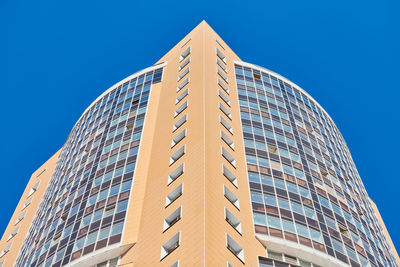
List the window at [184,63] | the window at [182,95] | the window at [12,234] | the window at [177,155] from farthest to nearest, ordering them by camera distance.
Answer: the window at [12,234] < the window at [184,63] < the window at [182,95] < the window at [177,155]

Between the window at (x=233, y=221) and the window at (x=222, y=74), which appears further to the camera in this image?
the window at (x=222, y=74)

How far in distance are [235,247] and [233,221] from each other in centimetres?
272

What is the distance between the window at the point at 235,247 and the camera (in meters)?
34.7

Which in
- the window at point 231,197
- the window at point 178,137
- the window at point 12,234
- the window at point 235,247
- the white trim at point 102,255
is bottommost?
the window at point 235,247

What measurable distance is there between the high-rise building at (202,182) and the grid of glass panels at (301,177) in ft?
0.44

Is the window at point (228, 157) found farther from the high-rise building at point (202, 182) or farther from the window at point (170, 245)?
the window at point (170, 245)

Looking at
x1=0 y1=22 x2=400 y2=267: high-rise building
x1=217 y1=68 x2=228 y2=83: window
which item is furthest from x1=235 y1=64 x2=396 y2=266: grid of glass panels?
x1=217 y1=68 x2=228 y2=83: window

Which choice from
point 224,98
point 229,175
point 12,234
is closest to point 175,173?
point 229,175

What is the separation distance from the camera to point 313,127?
57.9 meters

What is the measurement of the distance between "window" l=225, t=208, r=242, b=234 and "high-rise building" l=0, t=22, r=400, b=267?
2.7 inches

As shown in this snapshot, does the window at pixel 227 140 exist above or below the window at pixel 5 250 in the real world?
above

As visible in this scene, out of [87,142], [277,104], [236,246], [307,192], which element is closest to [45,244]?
[87,142]

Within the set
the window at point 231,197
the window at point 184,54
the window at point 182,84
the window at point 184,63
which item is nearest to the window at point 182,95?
the window at point 182,84

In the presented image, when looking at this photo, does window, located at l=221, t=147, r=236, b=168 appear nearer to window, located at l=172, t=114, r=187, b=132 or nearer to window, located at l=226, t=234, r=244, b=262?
window, located at l=172, t=114, r=187, b=132
